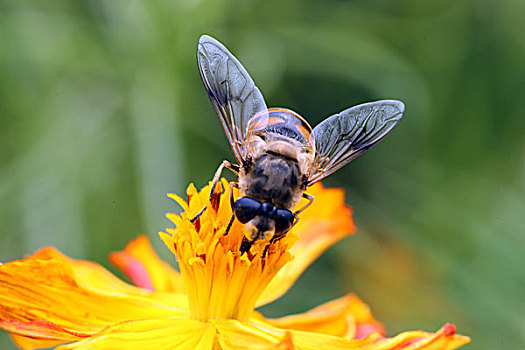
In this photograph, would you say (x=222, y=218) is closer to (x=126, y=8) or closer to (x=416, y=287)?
(x=126, y=8)

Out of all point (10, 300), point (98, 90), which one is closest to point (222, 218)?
point (10, 300)

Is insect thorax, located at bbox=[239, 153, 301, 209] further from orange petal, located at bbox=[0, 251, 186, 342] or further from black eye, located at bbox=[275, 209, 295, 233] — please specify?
orange petal, located at bbox=[0, 251, 186, 342]

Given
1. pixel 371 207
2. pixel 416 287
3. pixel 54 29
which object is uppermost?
pixel 54 29

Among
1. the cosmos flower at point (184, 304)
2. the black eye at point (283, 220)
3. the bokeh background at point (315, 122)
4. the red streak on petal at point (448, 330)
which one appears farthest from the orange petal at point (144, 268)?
the red streak on petal at point (448, 330)

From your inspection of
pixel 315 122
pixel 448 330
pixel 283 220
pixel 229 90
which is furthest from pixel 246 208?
pixel 315 122

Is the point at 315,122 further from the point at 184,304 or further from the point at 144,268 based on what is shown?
the point at 184,304

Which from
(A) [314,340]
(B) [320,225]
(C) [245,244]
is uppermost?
(B) [320,225]

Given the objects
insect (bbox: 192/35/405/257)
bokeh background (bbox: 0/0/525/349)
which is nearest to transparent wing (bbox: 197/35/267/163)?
insect (bbox: 192/35/405/257)
